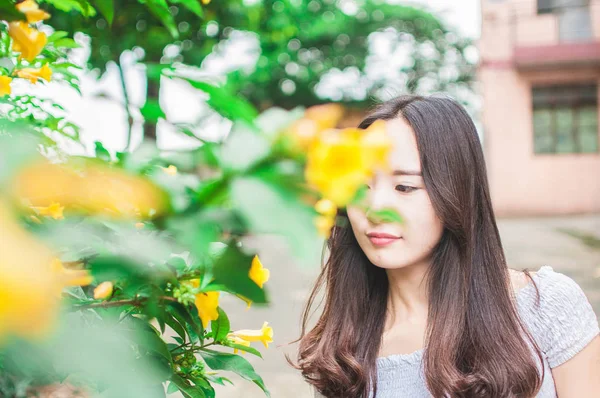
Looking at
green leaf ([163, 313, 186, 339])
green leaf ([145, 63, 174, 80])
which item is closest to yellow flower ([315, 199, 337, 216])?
green leaf ([145, 63, 174, 80])

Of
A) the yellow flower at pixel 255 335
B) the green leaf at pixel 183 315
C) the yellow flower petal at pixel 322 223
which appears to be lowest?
the yellow flower at pixel 255 335

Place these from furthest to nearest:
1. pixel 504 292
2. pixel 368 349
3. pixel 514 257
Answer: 1. pixel 514 257
2. pixel 368 349
3. pixel 504 292

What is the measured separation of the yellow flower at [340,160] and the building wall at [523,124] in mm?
11456

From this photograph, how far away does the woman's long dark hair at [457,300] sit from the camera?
112 centimetres

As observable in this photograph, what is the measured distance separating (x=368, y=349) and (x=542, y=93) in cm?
1099

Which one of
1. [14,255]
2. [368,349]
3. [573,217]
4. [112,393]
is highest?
[14,255]

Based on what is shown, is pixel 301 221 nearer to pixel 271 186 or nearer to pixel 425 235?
pixel 271 186

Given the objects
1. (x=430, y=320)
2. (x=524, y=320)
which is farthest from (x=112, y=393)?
(x=524, y=320)

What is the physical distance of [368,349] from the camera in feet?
4.40

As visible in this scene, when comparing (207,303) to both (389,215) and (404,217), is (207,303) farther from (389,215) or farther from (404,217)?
(404,217)

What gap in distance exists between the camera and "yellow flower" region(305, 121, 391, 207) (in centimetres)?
30

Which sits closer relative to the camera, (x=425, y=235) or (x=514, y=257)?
(x=425, y=235)

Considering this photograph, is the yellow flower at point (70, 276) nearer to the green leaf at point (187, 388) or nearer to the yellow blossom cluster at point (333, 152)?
the yellow blossom cluster at point (333, 152)

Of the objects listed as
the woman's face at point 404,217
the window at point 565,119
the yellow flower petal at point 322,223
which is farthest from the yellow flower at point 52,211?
the window at point 565,119
